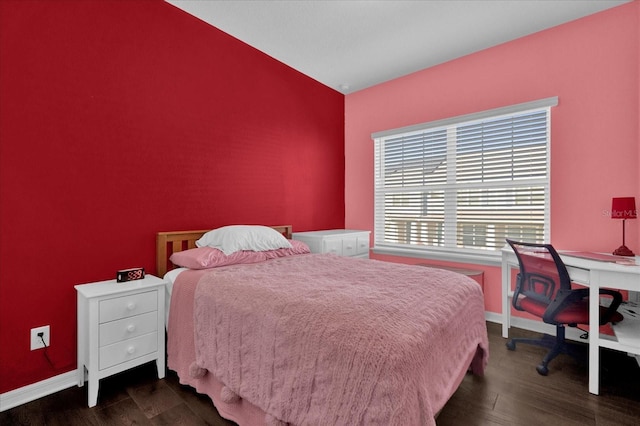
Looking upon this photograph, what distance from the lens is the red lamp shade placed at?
2160 mm

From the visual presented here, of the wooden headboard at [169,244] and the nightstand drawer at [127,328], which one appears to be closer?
the nightstand drawer at [127,328]

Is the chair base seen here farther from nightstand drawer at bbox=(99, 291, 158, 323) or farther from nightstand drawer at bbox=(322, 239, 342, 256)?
nightstand drawer at bbox=(99, 291, 158, 323)

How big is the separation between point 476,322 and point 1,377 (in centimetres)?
275

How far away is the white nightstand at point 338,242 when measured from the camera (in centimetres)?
321

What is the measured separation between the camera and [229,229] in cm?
244

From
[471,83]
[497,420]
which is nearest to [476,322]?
[497,420]

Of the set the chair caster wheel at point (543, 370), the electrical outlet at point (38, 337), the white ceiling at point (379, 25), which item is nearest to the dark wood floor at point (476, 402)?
the chair caster wheel at point (543, 370)

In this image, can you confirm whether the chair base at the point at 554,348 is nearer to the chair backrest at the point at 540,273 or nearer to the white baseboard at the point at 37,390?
the chair backrest at the point at 540,273

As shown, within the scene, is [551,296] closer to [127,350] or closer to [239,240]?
[239,240]

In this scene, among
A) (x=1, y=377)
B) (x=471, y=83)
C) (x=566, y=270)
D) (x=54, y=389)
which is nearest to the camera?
(x=1, y=377)

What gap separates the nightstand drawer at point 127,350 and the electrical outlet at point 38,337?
A: 17.5 inches

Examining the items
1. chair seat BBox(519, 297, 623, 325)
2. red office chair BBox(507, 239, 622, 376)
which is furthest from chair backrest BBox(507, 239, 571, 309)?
chair seat BBox(519, 297, 623, 325)

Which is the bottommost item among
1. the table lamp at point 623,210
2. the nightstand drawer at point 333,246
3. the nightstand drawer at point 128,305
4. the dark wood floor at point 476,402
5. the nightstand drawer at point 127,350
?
the dark wood floor at point 476,402

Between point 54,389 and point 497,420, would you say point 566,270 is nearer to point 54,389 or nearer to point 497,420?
point 497,420
